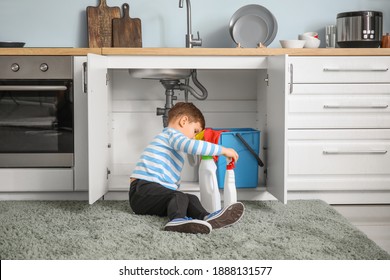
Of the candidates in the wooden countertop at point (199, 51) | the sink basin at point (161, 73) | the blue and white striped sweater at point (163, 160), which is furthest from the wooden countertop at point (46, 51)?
the blue and white striped sweater at point (163, 160)

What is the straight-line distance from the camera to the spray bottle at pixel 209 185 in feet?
10.2

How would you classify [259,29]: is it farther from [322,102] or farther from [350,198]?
[350,198]

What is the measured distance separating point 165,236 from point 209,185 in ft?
1.74

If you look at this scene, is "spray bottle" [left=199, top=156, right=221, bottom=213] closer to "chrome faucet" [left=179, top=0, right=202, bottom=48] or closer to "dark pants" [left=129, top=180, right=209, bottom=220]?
"dark pants" [left=129, top=180, right=209, bottom=220]

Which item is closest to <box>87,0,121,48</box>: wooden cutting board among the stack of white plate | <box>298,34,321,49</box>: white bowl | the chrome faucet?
the chrome faucet

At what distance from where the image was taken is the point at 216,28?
4035 mm

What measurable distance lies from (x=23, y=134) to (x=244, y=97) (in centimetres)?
137

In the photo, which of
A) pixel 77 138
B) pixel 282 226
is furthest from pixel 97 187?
pixel 282 226

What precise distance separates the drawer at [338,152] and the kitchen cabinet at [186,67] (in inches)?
6.6

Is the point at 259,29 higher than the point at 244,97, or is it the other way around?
the point at 259,29

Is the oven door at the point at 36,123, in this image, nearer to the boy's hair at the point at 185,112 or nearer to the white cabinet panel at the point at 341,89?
the boy's hair at the point at 185,112

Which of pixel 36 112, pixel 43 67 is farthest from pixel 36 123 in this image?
pixel 43 67

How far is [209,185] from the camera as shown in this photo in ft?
10.2
